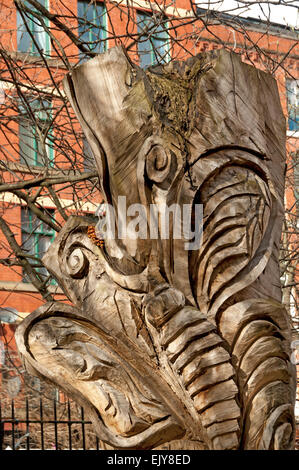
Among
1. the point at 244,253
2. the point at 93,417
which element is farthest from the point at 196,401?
the point at 244,253

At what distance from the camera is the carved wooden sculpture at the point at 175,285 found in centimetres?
311

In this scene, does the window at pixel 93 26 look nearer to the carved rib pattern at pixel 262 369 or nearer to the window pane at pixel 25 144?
the window pane at pixel 25 144

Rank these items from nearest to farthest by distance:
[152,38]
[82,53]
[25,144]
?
[82,53] → [152,38] → [25,144]

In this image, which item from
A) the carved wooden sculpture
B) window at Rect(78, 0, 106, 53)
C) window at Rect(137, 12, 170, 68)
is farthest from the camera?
window at Rect(78, 0, 106, 53)

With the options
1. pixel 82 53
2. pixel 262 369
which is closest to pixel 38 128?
pixel 82 53

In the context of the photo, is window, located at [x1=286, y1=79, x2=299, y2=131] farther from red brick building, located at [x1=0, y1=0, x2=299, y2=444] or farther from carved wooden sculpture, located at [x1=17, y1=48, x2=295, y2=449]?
carved wooden sculpture, located at [x1=17, y1=48, x2=295, y2=449]

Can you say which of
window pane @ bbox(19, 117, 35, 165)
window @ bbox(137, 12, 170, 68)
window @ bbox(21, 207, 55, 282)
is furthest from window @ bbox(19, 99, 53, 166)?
window @ bbox(137, 12, 170, 68)

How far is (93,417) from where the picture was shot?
3146mm

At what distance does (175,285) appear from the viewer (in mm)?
3244

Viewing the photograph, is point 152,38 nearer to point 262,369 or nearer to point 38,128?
point 38,128

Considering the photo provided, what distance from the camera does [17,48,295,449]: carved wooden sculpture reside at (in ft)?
10.2

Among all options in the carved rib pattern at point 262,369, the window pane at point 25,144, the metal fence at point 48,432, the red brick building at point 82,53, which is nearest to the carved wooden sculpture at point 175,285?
the carved rib pattern at point 262,369

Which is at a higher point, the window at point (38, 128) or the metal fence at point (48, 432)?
the window at point (38, 128)
